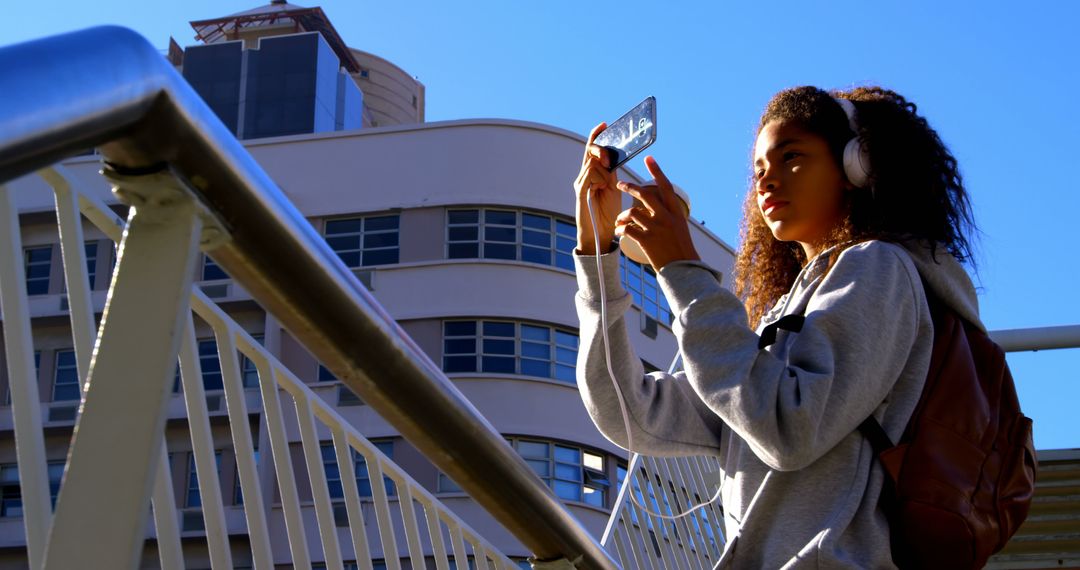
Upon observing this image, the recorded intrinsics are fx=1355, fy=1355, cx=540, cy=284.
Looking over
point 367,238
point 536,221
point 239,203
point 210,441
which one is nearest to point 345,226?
point 367,238

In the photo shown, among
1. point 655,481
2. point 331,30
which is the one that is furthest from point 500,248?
point 655,481

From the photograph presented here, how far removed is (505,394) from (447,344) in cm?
208

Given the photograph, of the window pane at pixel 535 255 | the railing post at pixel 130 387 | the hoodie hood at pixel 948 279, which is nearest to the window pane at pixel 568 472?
the window pane at pixel 535 255

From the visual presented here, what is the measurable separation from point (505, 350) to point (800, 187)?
3454 centimetres

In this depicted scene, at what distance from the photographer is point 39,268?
40062 millimetres

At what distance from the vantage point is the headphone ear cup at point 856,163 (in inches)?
89.8

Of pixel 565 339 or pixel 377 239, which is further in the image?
pixel 377 239

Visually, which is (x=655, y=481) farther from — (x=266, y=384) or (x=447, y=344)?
(x=447, y=344)

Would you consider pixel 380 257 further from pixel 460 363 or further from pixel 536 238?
pixel 536 238

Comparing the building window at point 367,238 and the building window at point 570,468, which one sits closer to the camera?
the building window at point 570,468

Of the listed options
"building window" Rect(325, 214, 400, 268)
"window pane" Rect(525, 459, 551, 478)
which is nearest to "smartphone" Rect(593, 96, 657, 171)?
"window pane" Rect(525, 459, 551, 478)

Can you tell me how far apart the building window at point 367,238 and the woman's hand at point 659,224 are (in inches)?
1427

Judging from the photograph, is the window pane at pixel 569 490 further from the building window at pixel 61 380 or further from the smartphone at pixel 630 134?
the smartphone at pixel 630 134

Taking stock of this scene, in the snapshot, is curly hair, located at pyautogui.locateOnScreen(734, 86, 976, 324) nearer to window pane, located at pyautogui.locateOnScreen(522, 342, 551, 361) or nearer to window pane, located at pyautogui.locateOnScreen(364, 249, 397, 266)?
window pane, located at pyautogui.locateOnScreen(522, 342, 551, 361)
